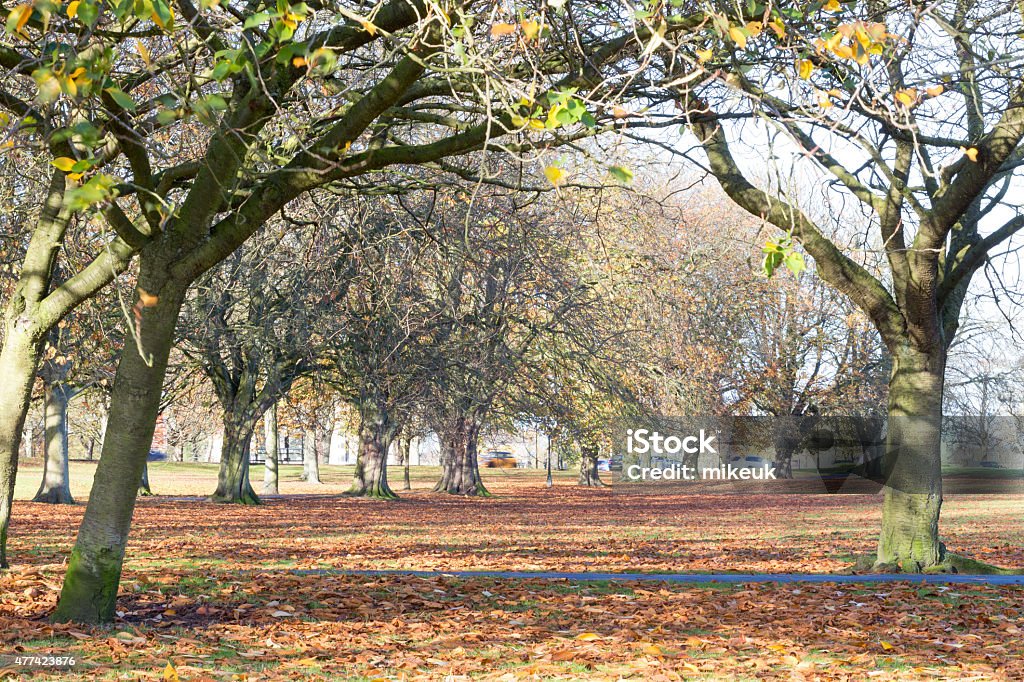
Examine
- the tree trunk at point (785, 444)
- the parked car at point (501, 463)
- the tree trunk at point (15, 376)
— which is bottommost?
the parked car at point (501, 463)

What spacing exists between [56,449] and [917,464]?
21.6m

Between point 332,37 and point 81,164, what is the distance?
12.3 ft

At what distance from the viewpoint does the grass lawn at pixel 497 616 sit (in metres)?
6.66

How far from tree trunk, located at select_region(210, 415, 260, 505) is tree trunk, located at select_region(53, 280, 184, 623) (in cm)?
1863

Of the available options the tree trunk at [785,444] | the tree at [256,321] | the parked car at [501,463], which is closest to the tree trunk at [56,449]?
the tree at [256,321]

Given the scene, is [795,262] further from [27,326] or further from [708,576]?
[708,576]

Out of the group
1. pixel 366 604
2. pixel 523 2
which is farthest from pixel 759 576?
pixel 523 2

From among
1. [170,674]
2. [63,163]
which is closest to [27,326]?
[170,674]

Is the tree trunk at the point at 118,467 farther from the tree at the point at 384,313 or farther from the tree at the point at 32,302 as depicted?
the tree at the point at 384,313

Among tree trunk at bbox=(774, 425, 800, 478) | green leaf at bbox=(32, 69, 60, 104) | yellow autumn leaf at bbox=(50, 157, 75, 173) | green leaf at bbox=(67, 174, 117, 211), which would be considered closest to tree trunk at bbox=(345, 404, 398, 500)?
tree trunk at bbox=(774, 425, 800, 478)

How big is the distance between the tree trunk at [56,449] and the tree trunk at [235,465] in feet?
12.0

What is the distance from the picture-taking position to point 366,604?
909 centimetres

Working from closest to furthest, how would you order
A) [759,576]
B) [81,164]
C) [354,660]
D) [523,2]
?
[81,164], [354,660], [523,2], [759,576]

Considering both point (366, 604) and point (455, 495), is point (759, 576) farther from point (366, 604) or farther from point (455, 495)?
point (455, 495)
